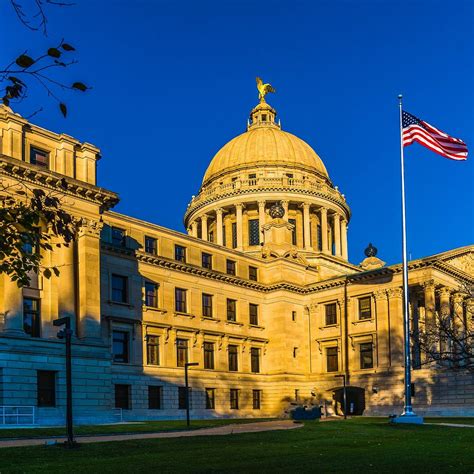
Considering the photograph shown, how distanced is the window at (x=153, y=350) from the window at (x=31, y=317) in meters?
14.9

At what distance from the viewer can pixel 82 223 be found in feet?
155

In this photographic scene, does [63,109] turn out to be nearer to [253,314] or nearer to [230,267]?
[230,267]

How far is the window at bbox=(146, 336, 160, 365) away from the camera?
190 ft

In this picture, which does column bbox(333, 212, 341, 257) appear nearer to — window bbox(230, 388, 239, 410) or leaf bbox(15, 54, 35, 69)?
window bbox(230, 388, 239, 410)

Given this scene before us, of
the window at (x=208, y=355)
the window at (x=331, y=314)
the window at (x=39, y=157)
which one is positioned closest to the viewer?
the window at (x=39, y=157)

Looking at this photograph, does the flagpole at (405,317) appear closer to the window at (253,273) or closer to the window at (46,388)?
the window at (46,388)

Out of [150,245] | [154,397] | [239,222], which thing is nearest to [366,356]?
[154,397]

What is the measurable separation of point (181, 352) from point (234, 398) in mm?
7963

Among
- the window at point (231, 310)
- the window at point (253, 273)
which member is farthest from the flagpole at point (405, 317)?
the window at point (253, 273)

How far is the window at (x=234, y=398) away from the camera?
6469 cm

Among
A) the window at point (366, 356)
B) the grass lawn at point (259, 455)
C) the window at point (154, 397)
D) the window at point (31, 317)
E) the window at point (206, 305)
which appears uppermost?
the window at point (206, 305)

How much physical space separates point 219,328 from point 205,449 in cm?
4333

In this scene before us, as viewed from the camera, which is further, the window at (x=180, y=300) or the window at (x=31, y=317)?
the window at (x=180, y=300)

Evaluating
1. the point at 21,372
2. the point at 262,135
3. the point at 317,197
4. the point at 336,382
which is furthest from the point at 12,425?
the point at 262,135
